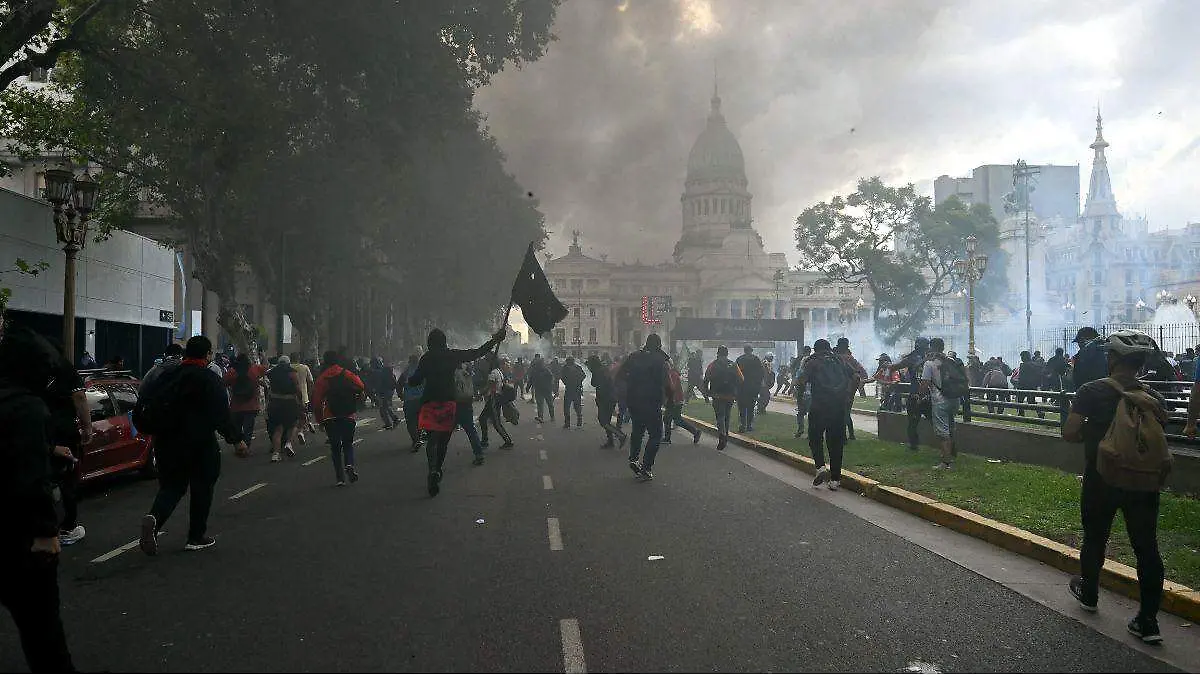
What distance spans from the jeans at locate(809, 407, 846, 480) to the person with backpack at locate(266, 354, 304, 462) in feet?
28.3

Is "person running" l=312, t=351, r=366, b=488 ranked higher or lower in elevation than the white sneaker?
higher

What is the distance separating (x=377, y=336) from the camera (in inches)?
2196

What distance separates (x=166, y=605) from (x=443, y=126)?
18480mm

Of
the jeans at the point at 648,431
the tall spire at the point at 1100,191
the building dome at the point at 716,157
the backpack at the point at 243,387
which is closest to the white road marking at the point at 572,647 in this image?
the jeans at the point at 648,431

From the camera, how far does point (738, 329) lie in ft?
174

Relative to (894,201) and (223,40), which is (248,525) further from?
(894,201)

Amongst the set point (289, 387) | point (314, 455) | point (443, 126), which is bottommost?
point (314, 455)

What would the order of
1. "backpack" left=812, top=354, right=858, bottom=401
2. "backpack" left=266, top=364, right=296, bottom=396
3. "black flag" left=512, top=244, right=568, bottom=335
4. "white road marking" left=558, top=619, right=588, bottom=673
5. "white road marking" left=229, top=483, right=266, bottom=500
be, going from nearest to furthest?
"white road marking" left=558, top=619, right=588, bottom=673, "white road marking" left=229, top=483, right=266, bottom=500, "black flag" left=512, top=244, right=568, bottom=335, "backpack" left=812, top=354, right=858, bottom=401, "backpack" left=266, top=364, right=296, bottom=396

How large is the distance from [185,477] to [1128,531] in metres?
7.01

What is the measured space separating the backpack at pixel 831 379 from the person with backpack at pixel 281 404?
28.7 ft

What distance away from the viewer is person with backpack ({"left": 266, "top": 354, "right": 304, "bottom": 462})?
1524 cm

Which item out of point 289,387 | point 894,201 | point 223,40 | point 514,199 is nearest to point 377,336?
point 514,199

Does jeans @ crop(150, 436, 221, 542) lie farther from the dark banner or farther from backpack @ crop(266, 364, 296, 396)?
the dark banner

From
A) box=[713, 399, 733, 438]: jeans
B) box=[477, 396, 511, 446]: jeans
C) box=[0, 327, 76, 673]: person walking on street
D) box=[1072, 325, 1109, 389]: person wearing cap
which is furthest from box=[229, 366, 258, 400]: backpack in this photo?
box=[1072, 325, 1109, 389]: person wearing cap
